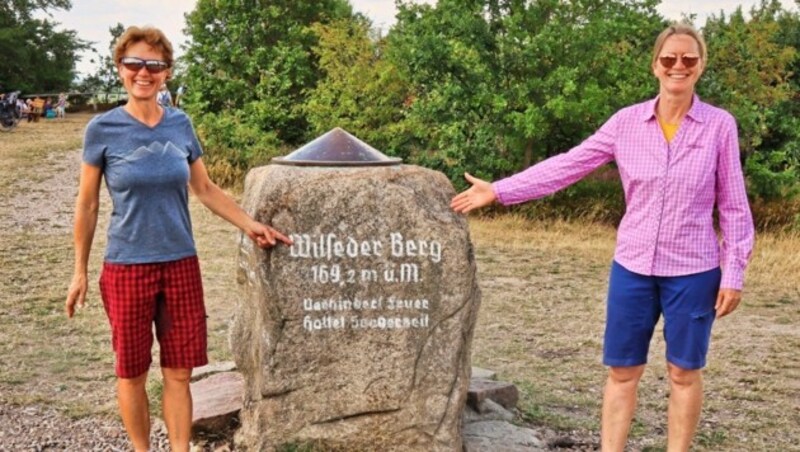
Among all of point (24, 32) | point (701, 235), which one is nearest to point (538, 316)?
point (701, 235)

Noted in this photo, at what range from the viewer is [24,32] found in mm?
39531

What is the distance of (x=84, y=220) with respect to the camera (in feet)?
12.9

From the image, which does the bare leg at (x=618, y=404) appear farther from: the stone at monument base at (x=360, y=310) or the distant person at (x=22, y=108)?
the distant person at (x=22, y=108)

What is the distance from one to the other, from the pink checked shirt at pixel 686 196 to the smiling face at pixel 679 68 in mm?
103

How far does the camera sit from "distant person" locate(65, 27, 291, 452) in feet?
12.5

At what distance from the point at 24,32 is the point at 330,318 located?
3911 cm

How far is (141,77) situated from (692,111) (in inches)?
85.6

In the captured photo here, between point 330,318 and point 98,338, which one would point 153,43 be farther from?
point 98,338

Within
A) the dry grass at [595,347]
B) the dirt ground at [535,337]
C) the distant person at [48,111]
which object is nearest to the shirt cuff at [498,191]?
the dirt ground at [535,337]

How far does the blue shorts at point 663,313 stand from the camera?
3750mm

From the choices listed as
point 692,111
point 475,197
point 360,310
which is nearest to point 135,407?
point 360,310

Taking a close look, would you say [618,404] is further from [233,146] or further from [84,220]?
[233,146]

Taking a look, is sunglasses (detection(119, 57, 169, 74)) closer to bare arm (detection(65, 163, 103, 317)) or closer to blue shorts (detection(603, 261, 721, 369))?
bare arm (detection(65, 163, 103, 317))

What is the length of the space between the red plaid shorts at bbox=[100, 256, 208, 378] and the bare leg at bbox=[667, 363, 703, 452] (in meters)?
1.98
